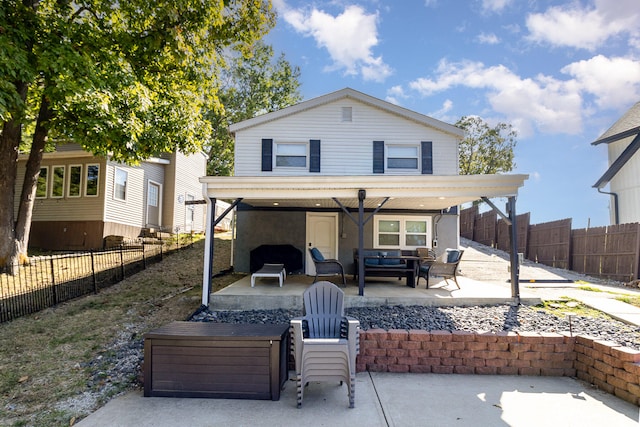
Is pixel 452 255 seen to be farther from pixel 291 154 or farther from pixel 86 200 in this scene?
pixel 86 200

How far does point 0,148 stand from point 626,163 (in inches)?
837

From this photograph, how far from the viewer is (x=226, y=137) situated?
22047 mm

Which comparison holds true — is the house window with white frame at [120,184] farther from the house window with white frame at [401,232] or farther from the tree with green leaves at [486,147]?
the tree with green leaves at [486,147]

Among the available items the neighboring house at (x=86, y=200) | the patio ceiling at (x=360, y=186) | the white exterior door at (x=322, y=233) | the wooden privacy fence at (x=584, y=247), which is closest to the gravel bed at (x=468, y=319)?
the patio ceiling at (x=360, y=186)

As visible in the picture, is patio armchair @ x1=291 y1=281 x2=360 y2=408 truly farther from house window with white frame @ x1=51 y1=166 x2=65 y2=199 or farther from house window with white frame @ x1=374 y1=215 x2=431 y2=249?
house window with white frame @ x1=51 y1=166 x2=65 y2=199

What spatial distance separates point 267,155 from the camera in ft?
36.1

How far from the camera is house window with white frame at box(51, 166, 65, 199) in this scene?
13.9m

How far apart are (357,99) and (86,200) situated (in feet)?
33.7

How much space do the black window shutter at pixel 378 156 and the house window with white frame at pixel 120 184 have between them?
31.4ft

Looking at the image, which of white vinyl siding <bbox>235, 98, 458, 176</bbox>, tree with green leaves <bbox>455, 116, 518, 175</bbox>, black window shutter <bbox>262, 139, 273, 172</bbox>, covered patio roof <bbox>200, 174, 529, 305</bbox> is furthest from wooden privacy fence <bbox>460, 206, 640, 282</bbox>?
black window shutter <bbox>262, 139, 273, 172</bbox>

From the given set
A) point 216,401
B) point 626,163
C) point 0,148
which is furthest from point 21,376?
point 626,163

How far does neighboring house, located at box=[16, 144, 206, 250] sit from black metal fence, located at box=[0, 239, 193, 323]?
2359 millimetres

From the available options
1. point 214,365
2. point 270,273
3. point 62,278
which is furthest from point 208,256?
point 62,278

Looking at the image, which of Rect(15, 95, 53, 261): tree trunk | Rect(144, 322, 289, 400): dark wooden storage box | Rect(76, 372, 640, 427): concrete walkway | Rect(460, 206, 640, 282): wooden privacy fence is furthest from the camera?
Rect(460, 206, 640, 282): wooden privacy fence
